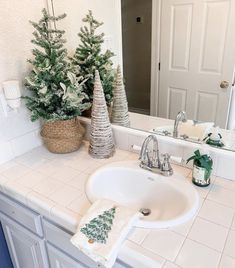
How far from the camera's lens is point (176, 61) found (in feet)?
3.47

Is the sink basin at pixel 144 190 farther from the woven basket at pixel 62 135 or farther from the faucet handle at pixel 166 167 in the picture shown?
the woven basket at pixel 62 135

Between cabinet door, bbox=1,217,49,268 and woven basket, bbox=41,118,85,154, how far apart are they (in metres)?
0.41

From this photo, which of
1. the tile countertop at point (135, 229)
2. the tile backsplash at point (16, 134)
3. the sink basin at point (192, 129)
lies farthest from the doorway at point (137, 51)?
the tile backsplash at point (16, 134)

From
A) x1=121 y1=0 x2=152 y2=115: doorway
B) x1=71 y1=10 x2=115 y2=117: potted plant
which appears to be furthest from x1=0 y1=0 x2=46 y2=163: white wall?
x1=121 y1=0 x2=152 y2=115: doorway

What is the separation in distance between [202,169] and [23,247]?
91 centimetres

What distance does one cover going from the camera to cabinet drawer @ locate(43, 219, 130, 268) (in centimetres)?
85

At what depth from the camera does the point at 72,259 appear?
2.98 ft

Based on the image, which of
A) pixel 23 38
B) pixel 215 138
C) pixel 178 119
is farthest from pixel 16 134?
pixel 215 138

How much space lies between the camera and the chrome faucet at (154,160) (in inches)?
39.4

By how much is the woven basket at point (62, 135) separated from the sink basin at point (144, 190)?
25cm

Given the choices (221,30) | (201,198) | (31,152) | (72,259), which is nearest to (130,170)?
(201,198)

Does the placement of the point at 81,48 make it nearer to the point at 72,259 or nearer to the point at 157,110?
the point at 157,110

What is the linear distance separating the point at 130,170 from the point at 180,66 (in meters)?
0.52

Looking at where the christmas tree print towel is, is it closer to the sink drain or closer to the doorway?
the sink drain
